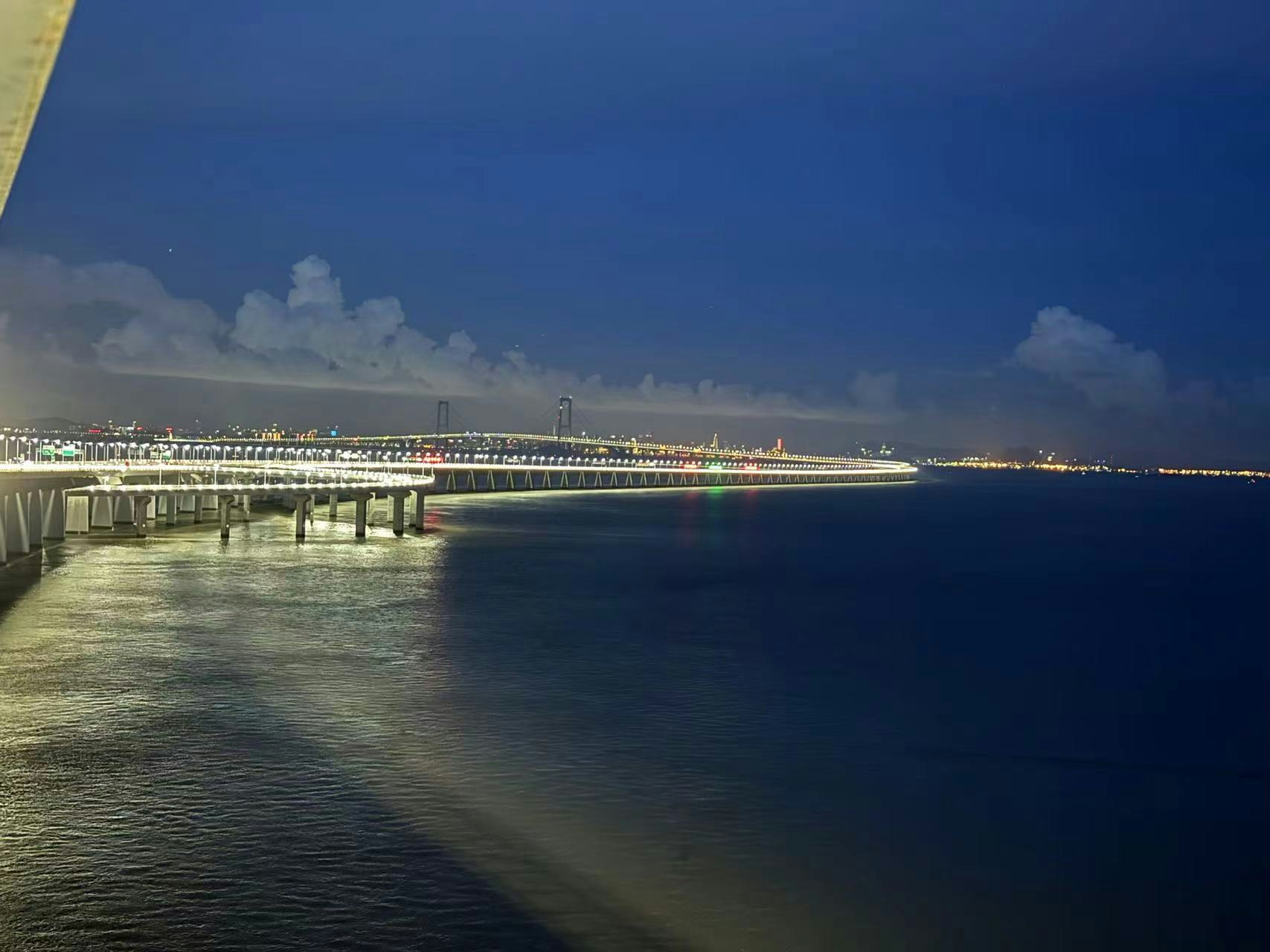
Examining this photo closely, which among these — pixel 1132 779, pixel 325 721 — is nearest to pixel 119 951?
→ pixel 325 721

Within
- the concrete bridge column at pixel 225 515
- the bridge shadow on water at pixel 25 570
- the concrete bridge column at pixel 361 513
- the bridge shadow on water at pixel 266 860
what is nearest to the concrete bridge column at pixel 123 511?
the concrete bridge column at pixel 225 515

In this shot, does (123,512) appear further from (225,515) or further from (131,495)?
(131,495)

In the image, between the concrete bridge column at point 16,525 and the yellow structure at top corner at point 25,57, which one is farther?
the concrete bridge column at point 16,525

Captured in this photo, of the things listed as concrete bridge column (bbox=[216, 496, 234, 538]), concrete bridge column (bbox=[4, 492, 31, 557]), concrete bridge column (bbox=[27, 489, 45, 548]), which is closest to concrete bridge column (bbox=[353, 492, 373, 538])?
concrete bridge column (bbox=[216, 496, 234, 538])

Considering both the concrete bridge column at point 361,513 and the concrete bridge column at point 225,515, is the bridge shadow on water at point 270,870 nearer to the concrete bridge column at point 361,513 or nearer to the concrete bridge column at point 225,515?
the concrete bridge column at point 225,515

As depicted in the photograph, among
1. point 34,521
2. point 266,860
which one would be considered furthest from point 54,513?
point 266,860

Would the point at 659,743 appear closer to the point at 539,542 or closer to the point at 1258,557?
the point at 539,542
